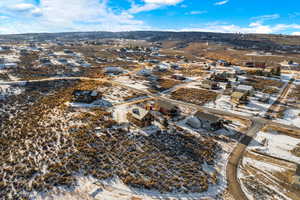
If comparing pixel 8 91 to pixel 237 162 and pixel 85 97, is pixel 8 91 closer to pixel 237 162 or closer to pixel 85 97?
pixel 85 97

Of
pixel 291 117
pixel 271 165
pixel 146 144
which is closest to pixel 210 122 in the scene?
pixel 271 165

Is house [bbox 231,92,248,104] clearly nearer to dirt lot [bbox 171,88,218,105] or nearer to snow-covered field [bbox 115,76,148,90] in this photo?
dirt lot [bbox 171,88,218,105]

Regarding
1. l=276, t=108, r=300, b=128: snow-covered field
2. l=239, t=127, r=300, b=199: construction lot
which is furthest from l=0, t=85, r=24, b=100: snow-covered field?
l=276, t=108, r=300, b=128: snow-covered field

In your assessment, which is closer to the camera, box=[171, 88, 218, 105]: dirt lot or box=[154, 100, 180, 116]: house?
box=[154, 100, 180, 116]: house

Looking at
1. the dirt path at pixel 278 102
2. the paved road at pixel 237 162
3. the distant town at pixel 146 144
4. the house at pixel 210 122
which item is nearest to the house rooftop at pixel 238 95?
the distant town at pixel 146 144

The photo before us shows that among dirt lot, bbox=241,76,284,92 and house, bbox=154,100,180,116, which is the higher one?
dirt lot, bbox=241,76,284,92

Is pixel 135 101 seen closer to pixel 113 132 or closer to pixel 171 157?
pixel 113 132

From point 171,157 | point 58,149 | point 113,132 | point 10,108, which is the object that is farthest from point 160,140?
point 10,108
